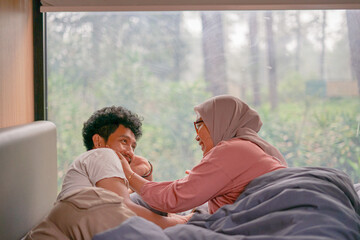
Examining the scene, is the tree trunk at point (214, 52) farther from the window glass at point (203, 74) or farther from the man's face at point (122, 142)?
the man's face at point (122, 142)

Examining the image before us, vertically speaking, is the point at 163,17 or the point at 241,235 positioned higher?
the point at 163,17

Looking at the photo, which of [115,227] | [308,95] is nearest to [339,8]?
[308,95]

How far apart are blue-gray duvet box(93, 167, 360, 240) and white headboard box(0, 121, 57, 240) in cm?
72

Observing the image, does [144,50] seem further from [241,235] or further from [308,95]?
[241,235]

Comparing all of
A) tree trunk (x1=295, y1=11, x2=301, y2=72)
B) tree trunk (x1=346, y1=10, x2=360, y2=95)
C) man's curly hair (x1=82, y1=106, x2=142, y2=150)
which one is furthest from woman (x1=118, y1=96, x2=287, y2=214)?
tree trunk (x1=346, y1=10, x2=360, y2=95)

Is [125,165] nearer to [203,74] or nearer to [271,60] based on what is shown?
[203,74]

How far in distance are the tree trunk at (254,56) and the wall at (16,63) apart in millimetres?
1631

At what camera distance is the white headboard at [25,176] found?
2.03m

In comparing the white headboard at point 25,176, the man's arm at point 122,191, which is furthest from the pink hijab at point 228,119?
the white headboard at point 25,176

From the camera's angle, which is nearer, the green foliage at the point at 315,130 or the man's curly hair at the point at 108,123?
the man's curly hair at the point at 108,123

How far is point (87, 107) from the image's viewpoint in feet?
11.9

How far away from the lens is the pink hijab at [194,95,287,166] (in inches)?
98.4

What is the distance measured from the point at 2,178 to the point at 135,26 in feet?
6.26

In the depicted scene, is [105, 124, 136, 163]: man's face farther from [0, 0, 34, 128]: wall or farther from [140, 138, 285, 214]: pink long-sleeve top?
[0, 0, 34, 128]: wall
